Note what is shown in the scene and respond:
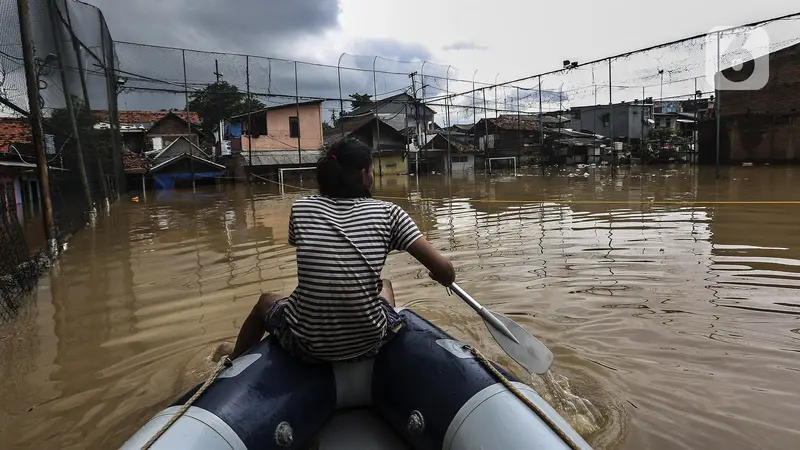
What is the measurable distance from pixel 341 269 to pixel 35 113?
599 cm

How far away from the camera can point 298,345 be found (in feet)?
6.30

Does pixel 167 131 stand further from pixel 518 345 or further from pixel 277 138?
pixel 518 345

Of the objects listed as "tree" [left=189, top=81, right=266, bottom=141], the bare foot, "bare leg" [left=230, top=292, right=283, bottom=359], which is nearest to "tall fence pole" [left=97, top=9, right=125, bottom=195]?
"tree" [left=189, top=81, right=266, bottom=141]

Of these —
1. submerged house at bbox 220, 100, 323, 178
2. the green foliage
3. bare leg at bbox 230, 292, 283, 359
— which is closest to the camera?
bare leg at bbox 230, 292, 283, 359

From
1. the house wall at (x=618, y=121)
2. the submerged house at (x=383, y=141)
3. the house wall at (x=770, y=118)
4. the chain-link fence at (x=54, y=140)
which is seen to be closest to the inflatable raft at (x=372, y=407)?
the chain-link fence at (x=54, y=140)

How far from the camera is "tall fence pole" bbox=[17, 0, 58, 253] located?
597 cm

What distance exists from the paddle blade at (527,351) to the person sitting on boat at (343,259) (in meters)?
0.60

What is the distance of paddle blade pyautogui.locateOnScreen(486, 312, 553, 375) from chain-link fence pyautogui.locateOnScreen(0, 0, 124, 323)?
385cm

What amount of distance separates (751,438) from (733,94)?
1044 inches

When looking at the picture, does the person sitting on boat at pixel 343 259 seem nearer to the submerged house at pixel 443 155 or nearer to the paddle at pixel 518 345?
the paddle at pixel 518 345

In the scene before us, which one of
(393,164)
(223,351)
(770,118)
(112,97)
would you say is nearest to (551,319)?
(223,351)

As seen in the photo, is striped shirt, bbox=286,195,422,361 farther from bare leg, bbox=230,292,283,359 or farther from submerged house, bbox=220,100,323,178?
submerged house, bbox=220,100,323,178

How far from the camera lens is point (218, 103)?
2603 centimetres

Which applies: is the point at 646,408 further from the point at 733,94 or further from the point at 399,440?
the point at 733,94
